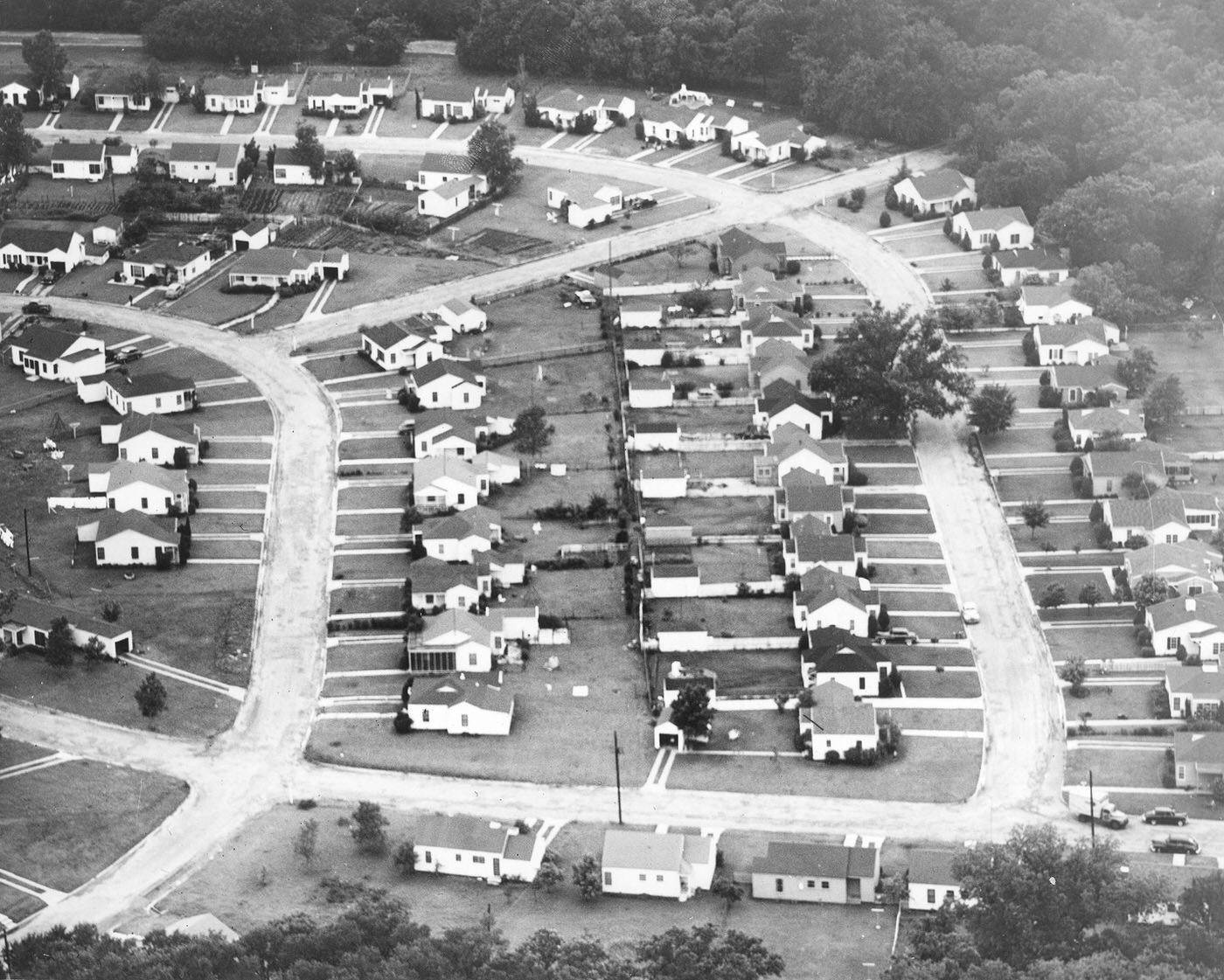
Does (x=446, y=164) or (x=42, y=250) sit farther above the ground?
(x=446, y=164)

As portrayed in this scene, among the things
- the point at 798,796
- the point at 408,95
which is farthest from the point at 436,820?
the point at 408,95

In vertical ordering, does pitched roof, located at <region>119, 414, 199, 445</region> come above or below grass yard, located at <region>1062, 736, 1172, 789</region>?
above

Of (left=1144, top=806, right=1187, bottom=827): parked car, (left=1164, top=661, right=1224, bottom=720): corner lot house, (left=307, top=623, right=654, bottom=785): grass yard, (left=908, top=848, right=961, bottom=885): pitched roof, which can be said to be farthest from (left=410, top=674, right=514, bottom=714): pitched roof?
(left=1164, top=661, right=1224, bottom=720): corner lot house

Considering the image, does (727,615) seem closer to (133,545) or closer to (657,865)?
(657,865)

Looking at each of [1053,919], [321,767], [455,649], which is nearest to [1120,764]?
[1053,919]

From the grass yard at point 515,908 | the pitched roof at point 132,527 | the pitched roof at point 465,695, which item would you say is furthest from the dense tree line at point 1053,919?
the pitched roof at point 132,527

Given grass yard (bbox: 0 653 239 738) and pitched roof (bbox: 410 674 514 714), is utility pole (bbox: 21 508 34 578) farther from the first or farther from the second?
pitched roof (bbox: 410 674 514 714)
